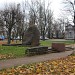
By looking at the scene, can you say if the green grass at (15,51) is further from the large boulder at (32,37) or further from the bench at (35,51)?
the large boulder at (32,37)

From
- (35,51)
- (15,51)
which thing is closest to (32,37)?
(15,51)

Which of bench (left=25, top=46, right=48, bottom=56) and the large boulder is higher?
the large boulder

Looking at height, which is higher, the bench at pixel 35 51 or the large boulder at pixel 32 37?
the large boulder at pixel 32 37

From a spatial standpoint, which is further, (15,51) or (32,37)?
(32,37)

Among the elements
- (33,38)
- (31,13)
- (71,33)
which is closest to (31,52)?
(33,38)

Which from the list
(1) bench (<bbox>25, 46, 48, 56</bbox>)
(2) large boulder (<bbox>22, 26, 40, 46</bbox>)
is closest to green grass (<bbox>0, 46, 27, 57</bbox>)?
(1) bench (<bbox>25, 46, 48, 56</bbox>)

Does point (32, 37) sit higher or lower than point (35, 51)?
higher

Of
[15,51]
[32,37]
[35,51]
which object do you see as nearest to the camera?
[35,51]

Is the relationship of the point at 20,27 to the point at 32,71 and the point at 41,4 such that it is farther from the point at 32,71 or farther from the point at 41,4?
the point at 32,71

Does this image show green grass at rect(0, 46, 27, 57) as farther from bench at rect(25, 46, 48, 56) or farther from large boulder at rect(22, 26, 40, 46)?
large boulder at rect(22, 26, 40, 46)

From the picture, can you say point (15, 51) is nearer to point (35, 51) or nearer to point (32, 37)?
point (35, 51)

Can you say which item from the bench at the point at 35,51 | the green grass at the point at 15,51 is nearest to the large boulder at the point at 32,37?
the green grass at the point at 15,51

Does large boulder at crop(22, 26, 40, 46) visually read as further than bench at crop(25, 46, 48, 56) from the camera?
Yes

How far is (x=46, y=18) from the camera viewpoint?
80438 mm
